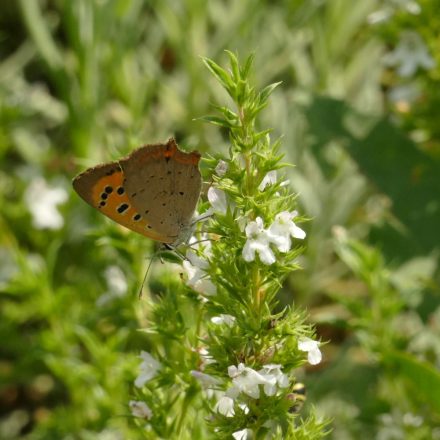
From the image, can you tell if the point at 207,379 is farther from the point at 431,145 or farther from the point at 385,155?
the point at 431,145

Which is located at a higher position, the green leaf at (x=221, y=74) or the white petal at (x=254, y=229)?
the green leaf at (x=221, y=74)

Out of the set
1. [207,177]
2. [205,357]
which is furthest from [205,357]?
[207,177]

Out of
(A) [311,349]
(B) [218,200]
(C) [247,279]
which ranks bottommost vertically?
(A) [311,349]

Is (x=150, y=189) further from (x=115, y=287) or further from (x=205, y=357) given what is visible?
(x=115, y=287)

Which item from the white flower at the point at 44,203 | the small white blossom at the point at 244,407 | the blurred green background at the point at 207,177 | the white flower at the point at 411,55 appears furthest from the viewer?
the white flower at the point at 44,203

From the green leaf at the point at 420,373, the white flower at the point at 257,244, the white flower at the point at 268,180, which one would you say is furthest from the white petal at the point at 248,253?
the green leaf at the point at 420,373

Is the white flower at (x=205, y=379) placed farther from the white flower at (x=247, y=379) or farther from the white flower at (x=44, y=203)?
the white flower at (x=44, y=203)

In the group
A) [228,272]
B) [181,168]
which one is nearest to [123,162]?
[181,168]
